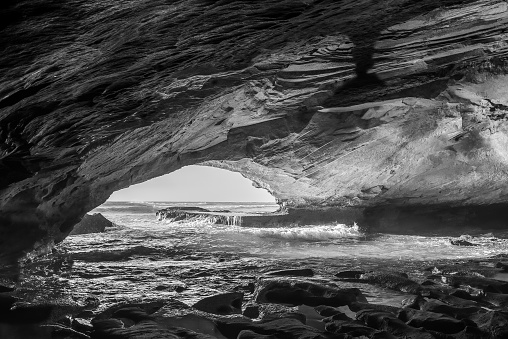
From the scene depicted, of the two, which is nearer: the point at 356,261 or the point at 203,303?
the point at 203,303

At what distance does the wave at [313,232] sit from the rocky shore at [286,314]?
407 inches

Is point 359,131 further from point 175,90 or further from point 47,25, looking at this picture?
point 47,25

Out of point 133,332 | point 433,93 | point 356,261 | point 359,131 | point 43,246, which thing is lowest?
point 356,261

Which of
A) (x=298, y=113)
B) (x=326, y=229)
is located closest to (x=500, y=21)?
(x=298, y=113)

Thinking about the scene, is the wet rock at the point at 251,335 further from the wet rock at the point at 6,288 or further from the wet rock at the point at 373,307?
the wet rock at the point at 6,288

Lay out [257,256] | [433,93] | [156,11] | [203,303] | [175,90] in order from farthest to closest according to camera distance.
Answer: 1. [257,256]
2. [433,93]
3. [175,90]
4. [203,303]
5. [156,11]

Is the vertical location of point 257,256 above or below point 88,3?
below

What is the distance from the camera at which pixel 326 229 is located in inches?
817

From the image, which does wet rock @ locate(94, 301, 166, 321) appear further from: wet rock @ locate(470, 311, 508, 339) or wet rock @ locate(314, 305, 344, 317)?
wet rock @ locate(470, 311, 508, 339)

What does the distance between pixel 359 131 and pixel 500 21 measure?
485cm

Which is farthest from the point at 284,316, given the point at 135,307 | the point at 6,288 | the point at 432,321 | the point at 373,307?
the point at 6,288

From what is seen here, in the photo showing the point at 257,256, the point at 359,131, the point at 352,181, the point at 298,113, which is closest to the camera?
the point at 298,113

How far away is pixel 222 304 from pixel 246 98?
4.10 metres

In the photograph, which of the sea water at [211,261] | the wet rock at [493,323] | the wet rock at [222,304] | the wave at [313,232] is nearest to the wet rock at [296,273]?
the sea water at [211,261]
